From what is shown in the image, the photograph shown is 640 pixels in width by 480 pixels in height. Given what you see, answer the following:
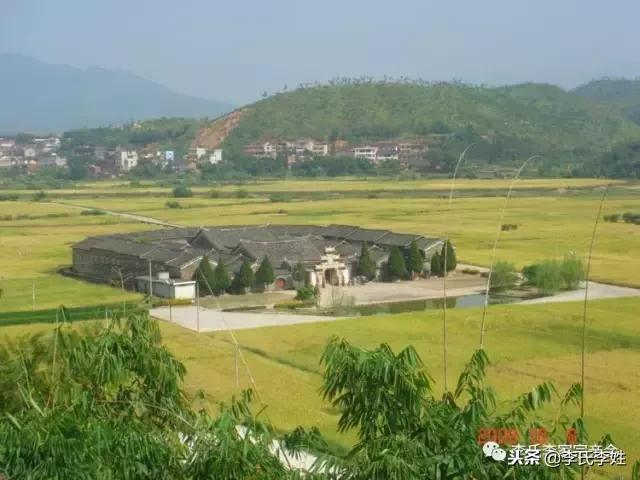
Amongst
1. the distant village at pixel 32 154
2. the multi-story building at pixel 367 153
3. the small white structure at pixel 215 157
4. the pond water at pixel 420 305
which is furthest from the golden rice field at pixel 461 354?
the distant village at pixel 32 154

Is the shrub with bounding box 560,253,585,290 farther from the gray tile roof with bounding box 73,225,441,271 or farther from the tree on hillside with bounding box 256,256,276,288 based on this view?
the tree on hillside with bounding box 256,256,276,288

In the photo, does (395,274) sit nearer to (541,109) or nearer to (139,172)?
(139,172)

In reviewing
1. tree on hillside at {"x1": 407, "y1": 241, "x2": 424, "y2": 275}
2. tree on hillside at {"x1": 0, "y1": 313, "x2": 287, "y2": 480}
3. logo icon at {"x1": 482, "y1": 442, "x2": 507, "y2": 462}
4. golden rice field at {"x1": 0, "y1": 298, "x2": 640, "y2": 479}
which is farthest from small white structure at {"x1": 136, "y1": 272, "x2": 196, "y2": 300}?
logo icon at {"x1": 482, "y1": 442, "x2": 507, "y2": 462}

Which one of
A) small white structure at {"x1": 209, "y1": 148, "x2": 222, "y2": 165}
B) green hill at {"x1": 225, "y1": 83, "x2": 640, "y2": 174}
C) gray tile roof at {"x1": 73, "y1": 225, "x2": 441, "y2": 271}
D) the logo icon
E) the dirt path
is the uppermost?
green hill at {"x1": 225, "y1": 83, "x2": 640, "y2": 174}

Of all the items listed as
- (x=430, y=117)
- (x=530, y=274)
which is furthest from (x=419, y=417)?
(x=430, y=117)

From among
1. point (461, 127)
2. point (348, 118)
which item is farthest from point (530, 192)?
point (348, 118)

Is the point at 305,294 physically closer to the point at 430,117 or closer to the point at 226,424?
the point at 226,424
